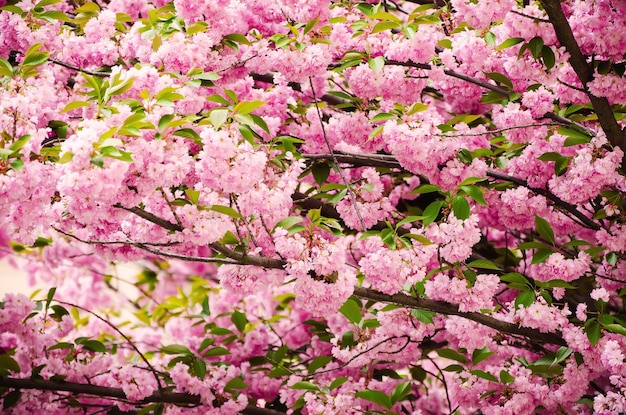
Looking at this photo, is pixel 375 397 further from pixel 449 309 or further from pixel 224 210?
pixel 224 210

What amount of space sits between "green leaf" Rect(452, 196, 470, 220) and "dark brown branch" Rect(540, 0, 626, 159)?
1.91 ft

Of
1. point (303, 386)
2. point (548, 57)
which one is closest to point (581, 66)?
point (548, 57)

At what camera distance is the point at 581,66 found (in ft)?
8.66

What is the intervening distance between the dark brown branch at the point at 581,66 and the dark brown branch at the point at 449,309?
752 mm

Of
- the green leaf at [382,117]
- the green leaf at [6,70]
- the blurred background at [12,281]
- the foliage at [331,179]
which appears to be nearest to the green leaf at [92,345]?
the foliage at [331,179]

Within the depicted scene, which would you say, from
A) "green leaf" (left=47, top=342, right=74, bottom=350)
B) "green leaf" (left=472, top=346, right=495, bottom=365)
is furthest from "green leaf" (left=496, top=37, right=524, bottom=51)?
"green leaf" (left=47, top=342, right=74, bottom=350)

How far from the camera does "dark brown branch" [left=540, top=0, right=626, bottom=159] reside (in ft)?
8.00

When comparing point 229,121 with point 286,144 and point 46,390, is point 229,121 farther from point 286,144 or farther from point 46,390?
point 46,390

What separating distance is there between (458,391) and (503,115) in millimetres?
1281

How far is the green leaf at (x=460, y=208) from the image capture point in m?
2.67

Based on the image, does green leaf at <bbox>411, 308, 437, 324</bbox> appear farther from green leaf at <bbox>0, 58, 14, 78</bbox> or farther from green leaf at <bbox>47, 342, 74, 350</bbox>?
green leaf at <bbox>0, 58, 14, 78</bbox>

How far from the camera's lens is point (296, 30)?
2857mm

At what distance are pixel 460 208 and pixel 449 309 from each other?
38 cm

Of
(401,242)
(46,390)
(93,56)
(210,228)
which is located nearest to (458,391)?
(401,242)
